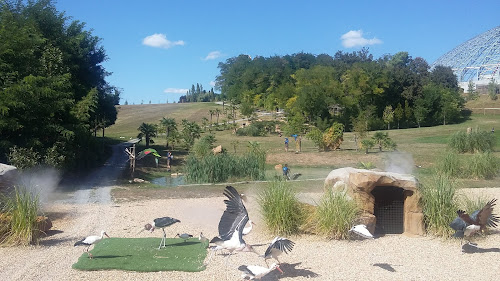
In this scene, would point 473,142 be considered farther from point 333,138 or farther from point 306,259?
point 306,259

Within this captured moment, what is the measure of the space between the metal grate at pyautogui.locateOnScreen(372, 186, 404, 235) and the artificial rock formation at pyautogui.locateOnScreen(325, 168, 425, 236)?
291mm

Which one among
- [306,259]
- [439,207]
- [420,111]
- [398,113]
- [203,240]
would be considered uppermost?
[420,111]

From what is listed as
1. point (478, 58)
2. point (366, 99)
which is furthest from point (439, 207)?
point (478, 58)

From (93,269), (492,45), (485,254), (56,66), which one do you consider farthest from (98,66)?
(492,45)

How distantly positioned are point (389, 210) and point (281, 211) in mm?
2399

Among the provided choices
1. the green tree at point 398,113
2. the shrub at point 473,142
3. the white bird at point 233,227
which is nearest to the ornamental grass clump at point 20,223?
the white bird at point 233,227

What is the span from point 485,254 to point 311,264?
9.87 feet

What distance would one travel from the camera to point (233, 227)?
6.55 m

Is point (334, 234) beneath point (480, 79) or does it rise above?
beneath

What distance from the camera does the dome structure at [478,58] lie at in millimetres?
107575

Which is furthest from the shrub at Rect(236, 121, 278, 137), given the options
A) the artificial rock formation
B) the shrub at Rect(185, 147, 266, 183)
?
the artificial rock formation

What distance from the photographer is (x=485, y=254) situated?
731 cm

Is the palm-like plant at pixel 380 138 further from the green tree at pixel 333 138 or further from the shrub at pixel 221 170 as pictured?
the shrub at pixel 221 170

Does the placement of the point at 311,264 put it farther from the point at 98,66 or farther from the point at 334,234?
the point at 98,66
